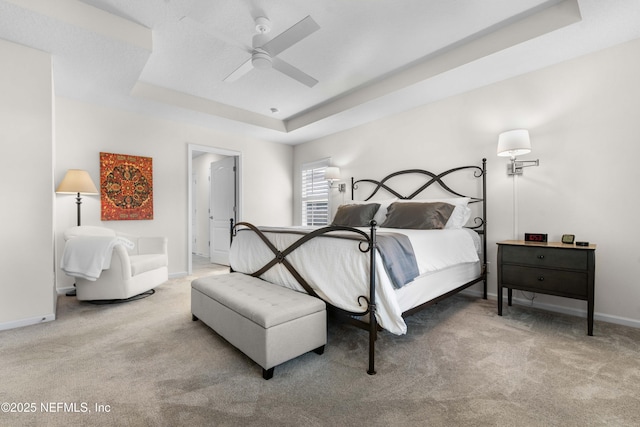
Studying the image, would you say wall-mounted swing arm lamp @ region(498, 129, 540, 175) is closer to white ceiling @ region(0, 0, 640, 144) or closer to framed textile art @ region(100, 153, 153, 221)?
white ceiling @ region(0, 0, 640, 144)

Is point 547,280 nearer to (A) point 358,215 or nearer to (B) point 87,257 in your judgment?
(A) point 358,215

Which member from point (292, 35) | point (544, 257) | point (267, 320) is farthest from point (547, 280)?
point (292, 35)

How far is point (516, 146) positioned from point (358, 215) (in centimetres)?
193

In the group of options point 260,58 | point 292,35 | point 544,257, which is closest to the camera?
point 292,35

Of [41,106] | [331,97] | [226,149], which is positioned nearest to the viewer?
[41,106]

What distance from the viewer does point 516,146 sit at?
289cm

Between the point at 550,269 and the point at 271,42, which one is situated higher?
the point at 271,42

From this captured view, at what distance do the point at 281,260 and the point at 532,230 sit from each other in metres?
2.79

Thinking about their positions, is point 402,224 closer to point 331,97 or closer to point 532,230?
point 532,230

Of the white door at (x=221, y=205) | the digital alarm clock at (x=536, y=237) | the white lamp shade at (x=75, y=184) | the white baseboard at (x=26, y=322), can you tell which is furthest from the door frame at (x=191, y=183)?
the digital alarm clock at (x=536, y=237)

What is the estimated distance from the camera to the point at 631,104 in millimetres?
2596

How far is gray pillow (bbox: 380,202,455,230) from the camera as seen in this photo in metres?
3.17

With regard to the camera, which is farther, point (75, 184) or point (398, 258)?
point (75, 184)

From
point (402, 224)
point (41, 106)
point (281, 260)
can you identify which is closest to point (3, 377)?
point (281, 260)
